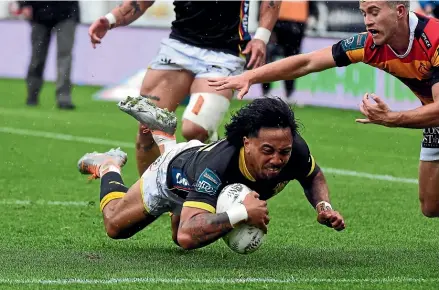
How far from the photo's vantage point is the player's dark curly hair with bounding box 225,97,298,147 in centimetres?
679

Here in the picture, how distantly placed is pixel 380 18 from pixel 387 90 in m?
10.5

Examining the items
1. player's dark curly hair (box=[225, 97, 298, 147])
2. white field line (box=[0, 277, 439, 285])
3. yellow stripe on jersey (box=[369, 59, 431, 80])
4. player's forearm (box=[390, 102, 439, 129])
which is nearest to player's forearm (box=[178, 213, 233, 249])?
white field line (box=[0, 277, 439, 285])

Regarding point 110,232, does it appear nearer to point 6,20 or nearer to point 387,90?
point 387,90

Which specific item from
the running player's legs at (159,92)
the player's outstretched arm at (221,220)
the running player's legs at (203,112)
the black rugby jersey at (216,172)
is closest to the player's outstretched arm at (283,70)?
the black rugby jersey at (216,172)

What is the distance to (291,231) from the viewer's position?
336 inches

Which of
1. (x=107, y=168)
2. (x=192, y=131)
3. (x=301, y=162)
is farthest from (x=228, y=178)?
(x=192, y=131)

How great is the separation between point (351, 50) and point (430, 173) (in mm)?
1331

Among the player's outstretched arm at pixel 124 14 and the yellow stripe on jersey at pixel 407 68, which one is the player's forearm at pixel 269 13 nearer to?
the player's outstretched arm at pixel 124 14

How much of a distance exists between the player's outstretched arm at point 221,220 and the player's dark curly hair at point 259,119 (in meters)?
0.41

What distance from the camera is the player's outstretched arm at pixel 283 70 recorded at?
726 centimetres

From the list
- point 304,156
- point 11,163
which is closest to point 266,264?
point 304,156

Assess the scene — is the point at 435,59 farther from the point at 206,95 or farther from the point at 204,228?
the point at 206,95

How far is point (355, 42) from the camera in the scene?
718 cm

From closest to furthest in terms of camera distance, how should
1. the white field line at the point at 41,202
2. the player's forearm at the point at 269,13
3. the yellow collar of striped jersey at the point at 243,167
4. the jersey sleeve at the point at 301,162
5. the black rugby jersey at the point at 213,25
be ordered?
1. the yellow collar of striped jersey at the point at 243,167
2. the jersey sleeve at the point at 301,162
3. the black rugby jersey at the point at 213,25
4. the player's forearm at the point at 269,13
5. the white field line at the point at 41,202
